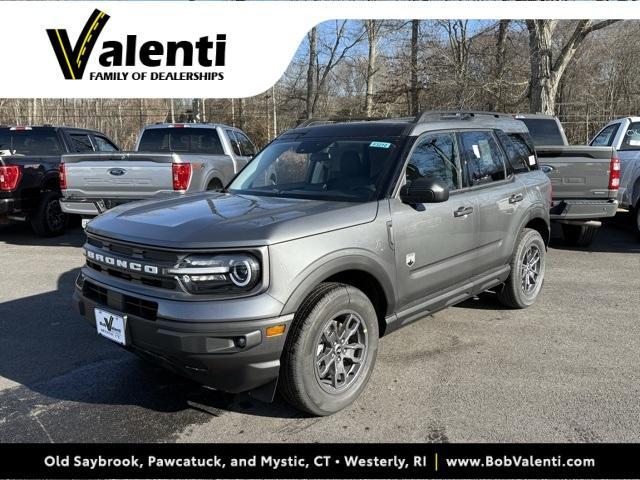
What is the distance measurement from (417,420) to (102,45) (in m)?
14.4

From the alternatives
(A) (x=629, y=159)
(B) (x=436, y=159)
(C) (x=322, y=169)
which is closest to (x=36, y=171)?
(C) (x=322, y=169)

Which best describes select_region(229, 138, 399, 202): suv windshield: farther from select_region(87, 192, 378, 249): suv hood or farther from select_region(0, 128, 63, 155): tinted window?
select_region(0, 128, 63, 155): tinted window

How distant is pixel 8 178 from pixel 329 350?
7.65 meters

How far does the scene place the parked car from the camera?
27.9 ft

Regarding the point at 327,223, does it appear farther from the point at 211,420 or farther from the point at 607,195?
the point at 607,195

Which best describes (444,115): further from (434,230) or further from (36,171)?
(36,171)

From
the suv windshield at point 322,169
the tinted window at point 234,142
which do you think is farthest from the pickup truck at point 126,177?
the suv windshield at point 322,169

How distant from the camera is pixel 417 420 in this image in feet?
10.7

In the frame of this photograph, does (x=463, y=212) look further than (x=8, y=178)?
No

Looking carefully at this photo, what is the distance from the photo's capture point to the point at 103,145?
11.3 meters

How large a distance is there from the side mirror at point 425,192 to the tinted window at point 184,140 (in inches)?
255

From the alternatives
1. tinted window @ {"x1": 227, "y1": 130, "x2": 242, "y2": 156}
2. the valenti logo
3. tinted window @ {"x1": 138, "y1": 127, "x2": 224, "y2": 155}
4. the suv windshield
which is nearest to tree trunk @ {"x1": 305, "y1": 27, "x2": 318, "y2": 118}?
the valenti logo

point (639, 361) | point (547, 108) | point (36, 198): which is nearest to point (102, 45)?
point (36, 198)

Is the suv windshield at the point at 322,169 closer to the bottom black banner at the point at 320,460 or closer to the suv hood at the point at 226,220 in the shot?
the suv hood at the point at 226,220
